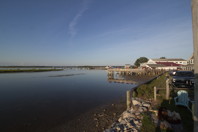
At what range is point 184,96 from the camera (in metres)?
7.18

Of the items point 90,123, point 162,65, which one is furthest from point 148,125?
point 162,65

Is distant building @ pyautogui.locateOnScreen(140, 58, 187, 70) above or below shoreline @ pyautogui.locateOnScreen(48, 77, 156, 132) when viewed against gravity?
above

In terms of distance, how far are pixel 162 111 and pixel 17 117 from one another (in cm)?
1057

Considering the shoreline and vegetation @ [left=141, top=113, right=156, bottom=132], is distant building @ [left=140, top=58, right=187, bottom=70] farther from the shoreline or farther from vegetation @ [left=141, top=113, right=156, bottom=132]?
vegetation @ [left=141, top=113, right=156, bottom=132]

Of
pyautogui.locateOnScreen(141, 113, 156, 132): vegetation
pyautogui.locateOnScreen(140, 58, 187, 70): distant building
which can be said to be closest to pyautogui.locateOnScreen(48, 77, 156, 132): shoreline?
pyautogui.locateOnScreen(141, 113, 156, 132): vegetation

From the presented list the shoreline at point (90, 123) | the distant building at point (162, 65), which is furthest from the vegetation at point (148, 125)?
the distant building at point (162, 65)

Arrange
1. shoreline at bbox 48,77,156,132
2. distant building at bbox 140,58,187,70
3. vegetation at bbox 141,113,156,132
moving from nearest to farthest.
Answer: vegetation at bbox 141,113,156,132 < shoreline at bbox 48,77,156,132 < distant building at bbox 140,58,187,70

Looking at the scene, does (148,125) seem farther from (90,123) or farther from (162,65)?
(162,65)

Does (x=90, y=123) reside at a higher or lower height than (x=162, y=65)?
lower

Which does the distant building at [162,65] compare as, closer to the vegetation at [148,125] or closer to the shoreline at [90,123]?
the shoreline at [90,123]

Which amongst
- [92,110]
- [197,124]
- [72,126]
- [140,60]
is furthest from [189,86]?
[140,60]

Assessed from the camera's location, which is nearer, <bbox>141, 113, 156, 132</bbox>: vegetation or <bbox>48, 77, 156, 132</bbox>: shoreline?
<bbox>141, 113, 156, 132</bbox>: vegetation

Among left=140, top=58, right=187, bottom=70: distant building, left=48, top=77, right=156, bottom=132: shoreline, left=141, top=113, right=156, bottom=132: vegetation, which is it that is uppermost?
left=140, top=58, right=187, bottom=70: distant building

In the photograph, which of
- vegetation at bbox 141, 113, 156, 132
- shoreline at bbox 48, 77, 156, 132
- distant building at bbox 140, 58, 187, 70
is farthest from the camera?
distant building at bbox 140, 58, 187, 70
